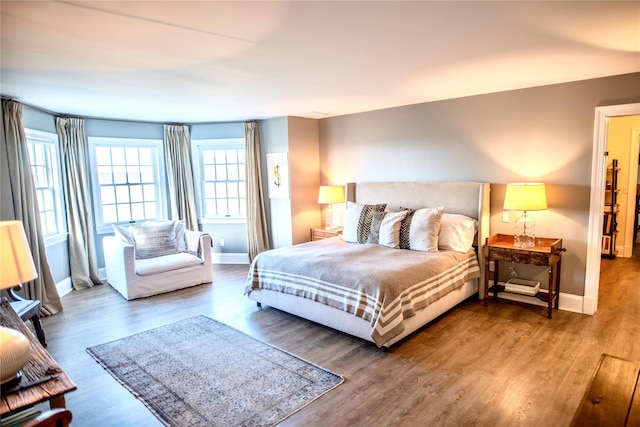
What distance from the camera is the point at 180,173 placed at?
6.12 meters

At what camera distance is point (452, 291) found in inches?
152

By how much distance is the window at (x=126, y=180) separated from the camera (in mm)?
5574

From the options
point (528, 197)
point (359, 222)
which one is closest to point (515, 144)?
point (528, 197)

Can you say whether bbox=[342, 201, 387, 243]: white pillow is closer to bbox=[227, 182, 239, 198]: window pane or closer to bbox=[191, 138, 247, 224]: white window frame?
bbox=[191, 138, 247, 224]: white window frame

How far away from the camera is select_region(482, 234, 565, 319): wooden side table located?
12.2ft

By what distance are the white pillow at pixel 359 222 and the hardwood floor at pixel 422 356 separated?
1308 millimetres

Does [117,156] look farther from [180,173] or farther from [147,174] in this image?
[180,173]

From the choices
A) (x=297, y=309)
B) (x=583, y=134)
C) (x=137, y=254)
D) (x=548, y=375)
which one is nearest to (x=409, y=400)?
(x=548, y=375)

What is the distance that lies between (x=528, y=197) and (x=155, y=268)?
171 inches

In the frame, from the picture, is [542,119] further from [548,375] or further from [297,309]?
[297,309]

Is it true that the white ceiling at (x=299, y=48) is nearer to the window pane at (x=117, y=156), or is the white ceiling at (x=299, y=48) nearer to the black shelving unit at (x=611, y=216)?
the window pane at (x=117, y=156)

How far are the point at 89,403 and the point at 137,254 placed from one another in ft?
9.16

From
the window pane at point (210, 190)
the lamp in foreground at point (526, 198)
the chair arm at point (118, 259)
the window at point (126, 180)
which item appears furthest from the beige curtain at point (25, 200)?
the lamp in foreground at point (526, 198)

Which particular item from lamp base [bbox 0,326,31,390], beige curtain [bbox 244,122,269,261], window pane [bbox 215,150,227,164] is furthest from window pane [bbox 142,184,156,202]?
lamp base [bbox 0,326,31,390]
